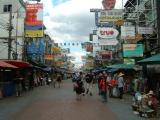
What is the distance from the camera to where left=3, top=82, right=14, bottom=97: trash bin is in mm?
30547

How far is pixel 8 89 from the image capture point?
3138 cm

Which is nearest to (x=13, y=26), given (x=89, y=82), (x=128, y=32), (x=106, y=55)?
(x=106, y=55)

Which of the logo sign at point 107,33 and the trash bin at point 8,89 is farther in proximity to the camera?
the logo sign at point 107,33

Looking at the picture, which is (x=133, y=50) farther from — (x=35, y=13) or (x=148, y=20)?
(x=35, y=13)

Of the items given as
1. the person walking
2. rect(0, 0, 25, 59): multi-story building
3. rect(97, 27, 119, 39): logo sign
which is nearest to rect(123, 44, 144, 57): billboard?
rect(97, 27, 119, 39): logo sign

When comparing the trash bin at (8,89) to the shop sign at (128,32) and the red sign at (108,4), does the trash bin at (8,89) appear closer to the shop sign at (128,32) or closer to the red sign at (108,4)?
the shop sign at (128,32)

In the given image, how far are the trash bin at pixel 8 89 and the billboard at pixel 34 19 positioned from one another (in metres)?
12.1

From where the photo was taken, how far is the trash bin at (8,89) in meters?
30.5

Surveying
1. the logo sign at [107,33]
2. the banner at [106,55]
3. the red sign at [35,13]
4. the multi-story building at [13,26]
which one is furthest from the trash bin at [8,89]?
the banner at [106,55]

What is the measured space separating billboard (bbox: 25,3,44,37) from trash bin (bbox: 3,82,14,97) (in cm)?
1210

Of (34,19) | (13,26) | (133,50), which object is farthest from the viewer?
(13,26)

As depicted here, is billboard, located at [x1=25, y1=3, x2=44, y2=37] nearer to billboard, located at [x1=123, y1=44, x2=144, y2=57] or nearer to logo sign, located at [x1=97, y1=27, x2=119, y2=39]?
logo sign, located at [x1=97, y1=27, x2=119, y2=39]

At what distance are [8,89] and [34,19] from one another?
1379 cm

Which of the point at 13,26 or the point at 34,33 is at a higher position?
the point at 13,26
